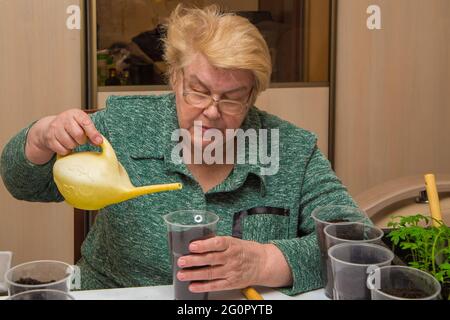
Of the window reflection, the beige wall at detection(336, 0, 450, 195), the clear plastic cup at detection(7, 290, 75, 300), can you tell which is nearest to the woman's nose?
the clear plastic cup at detection(7, 290, 75, 300)

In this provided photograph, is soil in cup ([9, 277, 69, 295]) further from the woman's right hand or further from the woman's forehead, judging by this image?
the woman's forehead

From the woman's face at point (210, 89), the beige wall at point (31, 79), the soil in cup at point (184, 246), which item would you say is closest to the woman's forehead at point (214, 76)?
the woman's face at point (210, 89)

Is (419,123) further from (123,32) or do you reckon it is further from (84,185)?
(84,185)

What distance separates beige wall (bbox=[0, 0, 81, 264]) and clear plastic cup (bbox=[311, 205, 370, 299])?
165 centimetres

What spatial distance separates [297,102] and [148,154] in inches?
60.8

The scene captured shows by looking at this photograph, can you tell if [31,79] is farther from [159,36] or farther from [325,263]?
[325,263]

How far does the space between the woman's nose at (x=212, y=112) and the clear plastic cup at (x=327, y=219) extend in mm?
318

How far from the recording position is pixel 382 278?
2.65 feet

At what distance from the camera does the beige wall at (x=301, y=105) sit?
2.71m

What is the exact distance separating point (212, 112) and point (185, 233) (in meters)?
0.38

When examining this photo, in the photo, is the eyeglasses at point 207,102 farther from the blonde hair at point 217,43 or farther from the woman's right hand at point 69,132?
the woman's right hand at point 69,132

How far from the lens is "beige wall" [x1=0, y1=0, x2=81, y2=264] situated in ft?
7.89

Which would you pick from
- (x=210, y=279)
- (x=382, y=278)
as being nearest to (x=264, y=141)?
(x=210, y=279)
